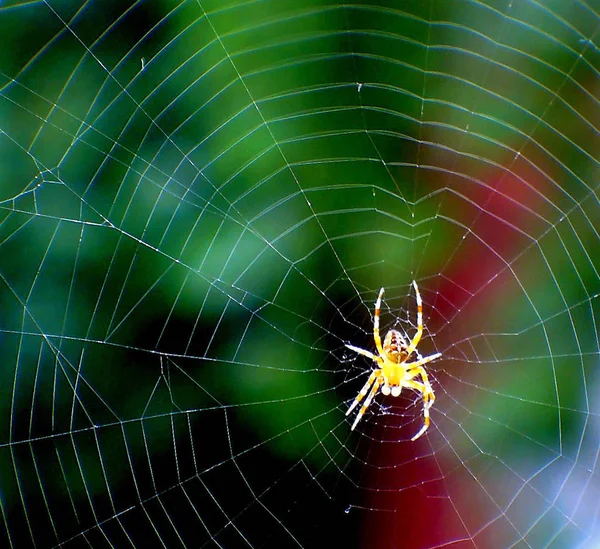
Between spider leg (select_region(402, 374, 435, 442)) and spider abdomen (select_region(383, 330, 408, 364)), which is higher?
spider abdomen (select_region(383, 330, 408, 364))

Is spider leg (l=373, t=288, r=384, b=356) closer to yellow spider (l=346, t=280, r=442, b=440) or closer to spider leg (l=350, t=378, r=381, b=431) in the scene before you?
yellow spider (l=346, t=280, r=442, b=440)

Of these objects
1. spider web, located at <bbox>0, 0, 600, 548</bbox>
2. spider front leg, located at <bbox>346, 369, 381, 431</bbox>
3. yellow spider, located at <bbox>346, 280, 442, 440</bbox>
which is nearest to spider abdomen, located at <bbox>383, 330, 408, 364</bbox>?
yellow spider, located at <bbox>346, 280, 442, 440</bbox>

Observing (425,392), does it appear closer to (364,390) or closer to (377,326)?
(364,390)

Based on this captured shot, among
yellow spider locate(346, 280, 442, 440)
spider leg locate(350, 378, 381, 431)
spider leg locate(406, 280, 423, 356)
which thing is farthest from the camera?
yellow spider locate(346, 280, 442, 440)

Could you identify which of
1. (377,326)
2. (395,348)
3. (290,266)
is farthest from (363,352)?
(290,266)

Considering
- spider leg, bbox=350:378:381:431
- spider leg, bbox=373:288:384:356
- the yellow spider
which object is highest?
spider leg, bbox=373:288:384:356

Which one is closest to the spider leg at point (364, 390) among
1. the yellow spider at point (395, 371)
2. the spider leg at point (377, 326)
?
the yellow spider at point (395, 371)

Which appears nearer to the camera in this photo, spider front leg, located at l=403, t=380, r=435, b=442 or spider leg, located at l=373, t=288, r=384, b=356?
spider leg, located at l=373, t=288, r=384, b=356

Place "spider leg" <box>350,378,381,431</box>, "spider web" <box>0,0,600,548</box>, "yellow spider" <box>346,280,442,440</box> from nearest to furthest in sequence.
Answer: "spider web" <box>0,0,600,548</box> < "spider leg" <box>350,378,381,431</box> < "yellow spider" <box>346,280,442,440</box>
